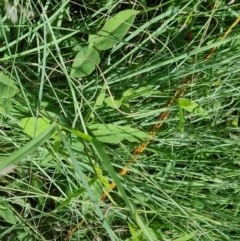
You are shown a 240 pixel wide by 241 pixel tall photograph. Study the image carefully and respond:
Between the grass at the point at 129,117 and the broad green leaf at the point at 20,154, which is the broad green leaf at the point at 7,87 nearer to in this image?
the grass at the point at 129,117

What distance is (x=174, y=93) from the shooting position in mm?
1165

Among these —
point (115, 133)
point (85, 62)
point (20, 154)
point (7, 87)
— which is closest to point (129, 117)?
point (115, 133)

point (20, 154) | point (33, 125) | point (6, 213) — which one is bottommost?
point (6, 213)

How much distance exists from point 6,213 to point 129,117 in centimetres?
39

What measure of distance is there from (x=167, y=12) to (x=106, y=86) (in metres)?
0.24

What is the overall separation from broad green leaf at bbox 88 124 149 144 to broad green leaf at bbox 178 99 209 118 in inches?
4.6

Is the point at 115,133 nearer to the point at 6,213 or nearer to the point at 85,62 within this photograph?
the point at 85,62

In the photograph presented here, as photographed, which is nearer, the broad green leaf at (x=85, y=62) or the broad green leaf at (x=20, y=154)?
the broad green leaf at (x=20, y=154)

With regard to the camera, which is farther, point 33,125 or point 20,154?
point 33,125

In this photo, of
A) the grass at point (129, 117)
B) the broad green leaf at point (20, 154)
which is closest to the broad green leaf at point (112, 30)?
the grass at point (129, 117)

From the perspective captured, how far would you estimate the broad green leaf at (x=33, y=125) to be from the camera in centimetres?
102

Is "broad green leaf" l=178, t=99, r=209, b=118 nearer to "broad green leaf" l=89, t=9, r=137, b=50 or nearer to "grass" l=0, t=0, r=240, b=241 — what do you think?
"grass" l=0, t=0, r=240, b=241

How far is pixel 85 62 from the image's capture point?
1.08 metres

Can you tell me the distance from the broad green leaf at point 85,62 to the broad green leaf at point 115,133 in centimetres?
13
